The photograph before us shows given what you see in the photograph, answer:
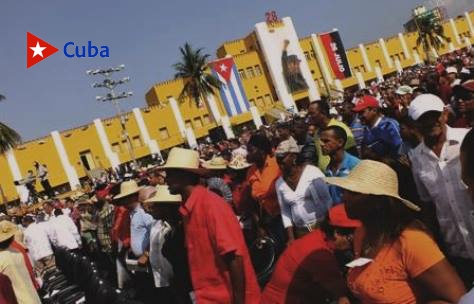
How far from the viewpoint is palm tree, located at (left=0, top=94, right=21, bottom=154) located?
3872 centimetres

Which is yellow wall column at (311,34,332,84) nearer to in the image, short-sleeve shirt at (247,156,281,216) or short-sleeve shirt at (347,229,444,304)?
short-sleeve shirt at (247,156,281,216)

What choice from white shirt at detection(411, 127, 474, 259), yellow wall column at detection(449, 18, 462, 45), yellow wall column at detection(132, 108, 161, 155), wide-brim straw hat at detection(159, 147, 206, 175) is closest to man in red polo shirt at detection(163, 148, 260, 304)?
wide-brim straw hat at detection(159, 147, 206, 175)

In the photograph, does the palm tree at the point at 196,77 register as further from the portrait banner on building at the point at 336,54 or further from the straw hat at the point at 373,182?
the straw hat at the point at 373,182

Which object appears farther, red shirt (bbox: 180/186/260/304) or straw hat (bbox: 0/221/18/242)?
straw hat (bbox: 0/221/18/242)

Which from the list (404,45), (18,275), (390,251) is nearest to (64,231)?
(18,275)

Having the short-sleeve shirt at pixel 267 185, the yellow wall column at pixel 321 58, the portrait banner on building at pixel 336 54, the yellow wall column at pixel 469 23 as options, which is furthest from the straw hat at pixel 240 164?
the yellow wall column at pixel 469 23

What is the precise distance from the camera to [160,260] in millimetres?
5047

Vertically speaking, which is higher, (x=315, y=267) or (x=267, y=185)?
(x=267, y=185)

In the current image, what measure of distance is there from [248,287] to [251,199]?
3120 mm

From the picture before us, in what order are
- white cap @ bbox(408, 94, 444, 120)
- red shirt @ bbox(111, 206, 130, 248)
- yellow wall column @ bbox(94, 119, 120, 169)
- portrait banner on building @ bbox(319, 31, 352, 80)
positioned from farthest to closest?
portrait banner on building @ bbox(319, 31, 352, 80)
yellow wall column @ bbox(94, 119, 120, 169)
red shirt @ bbox(111, 206, 130, 248)
white cap @ bbox(408, 94, 444, 120)

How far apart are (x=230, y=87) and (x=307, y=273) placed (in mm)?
53177

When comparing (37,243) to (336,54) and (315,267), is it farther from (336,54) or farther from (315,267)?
(336,54)

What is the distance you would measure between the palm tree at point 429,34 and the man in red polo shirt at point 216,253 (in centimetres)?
7651

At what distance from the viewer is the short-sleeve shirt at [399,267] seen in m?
2.29
